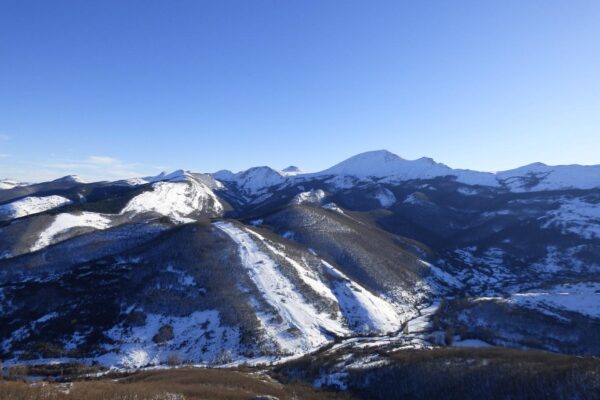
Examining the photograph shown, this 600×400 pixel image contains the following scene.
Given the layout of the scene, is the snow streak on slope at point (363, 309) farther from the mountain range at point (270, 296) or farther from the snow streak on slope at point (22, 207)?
the snow streak on slope at point (22, 207)

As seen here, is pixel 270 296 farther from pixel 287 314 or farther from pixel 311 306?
pixel 311 306

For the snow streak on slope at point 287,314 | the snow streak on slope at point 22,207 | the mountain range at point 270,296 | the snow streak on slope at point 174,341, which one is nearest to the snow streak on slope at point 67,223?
the mountain range at point 270,296

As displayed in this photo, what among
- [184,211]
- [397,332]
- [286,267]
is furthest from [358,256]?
[184,211]

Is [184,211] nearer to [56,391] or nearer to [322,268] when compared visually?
[322,268]

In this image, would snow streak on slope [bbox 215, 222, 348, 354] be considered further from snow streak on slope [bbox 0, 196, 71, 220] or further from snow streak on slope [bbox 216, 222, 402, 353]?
snow streak on slope [bbox 0, 196, 71, 220]

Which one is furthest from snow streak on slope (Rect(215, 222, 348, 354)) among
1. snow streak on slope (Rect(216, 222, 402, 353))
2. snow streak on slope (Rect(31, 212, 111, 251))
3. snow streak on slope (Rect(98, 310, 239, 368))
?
snow streak on slope (Rect(31, 212, 111, 251))
